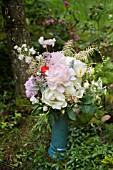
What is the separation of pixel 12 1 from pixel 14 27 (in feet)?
0.70

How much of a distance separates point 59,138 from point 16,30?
1.06m

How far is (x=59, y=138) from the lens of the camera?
2268mm

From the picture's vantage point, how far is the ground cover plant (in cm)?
224

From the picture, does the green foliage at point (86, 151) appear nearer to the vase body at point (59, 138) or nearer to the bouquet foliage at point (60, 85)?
the vase body at point (59, 138)

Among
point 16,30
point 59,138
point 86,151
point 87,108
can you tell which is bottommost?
point 86,151

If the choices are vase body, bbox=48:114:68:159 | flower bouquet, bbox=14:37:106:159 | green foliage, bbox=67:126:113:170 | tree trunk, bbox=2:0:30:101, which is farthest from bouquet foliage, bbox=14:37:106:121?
tree trunk, bbox=2:0:30:101

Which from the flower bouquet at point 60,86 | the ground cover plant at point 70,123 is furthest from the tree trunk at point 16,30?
the flower bouquet at point 60,86

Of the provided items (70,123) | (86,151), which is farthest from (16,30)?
(86,151)

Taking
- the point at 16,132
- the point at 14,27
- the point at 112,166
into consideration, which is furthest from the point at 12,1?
the point at 112,166

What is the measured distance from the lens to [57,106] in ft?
6.56

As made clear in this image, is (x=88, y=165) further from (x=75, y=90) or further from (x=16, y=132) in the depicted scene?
(x=16, y=132)

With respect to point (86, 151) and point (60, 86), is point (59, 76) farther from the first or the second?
point (86, 151)

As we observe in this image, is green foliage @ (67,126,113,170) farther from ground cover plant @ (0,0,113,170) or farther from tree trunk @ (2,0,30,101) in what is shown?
tree trunk @ (2,0,30,101)

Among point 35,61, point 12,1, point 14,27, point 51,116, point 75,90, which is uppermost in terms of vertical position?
point 12,1
